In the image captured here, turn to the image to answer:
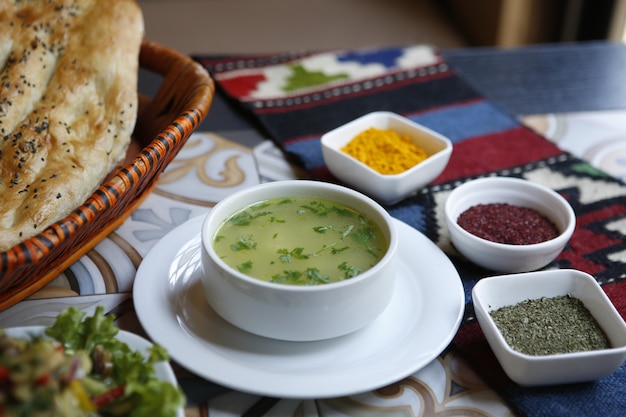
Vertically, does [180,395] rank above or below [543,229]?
above

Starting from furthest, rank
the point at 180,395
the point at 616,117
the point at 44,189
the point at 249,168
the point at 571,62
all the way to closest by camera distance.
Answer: the point at 571,62 → the point at 616,117 → the point at 249,168 → the point at 44,189 → the point at 180,395

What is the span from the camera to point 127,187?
127 centimetres

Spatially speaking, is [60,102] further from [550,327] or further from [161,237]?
[550,327]

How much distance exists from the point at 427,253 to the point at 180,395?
0.66 metres

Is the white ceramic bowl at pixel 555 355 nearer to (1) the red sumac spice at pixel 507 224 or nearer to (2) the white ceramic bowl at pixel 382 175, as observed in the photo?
(1) the red sumac spice at pixel 507 224

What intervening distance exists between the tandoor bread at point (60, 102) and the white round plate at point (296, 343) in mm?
219

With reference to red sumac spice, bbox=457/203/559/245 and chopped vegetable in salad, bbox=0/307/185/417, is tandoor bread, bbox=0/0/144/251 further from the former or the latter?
red sumac spice, bbox=457/203/559/245

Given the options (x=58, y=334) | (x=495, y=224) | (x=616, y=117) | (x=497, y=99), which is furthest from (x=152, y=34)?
(x=58, y=334)

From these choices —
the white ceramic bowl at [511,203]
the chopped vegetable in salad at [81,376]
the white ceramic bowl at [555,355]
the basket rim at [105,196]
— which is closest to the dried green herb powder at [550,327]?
the white ceramic bowl at [555,355]

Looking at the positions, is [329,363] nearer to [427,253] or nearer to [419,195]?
[427,253]

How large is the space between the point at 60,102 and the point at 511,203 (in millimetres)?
1050

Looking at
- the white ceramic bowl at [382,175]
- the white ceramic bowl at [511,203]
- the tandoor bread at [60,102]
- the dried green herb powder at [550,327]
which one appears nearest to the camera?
the dried green herb powder at [550,327]

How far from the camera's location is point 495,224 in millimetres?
1540

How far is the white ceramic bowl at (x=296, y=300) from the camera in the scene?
1.11 meters
